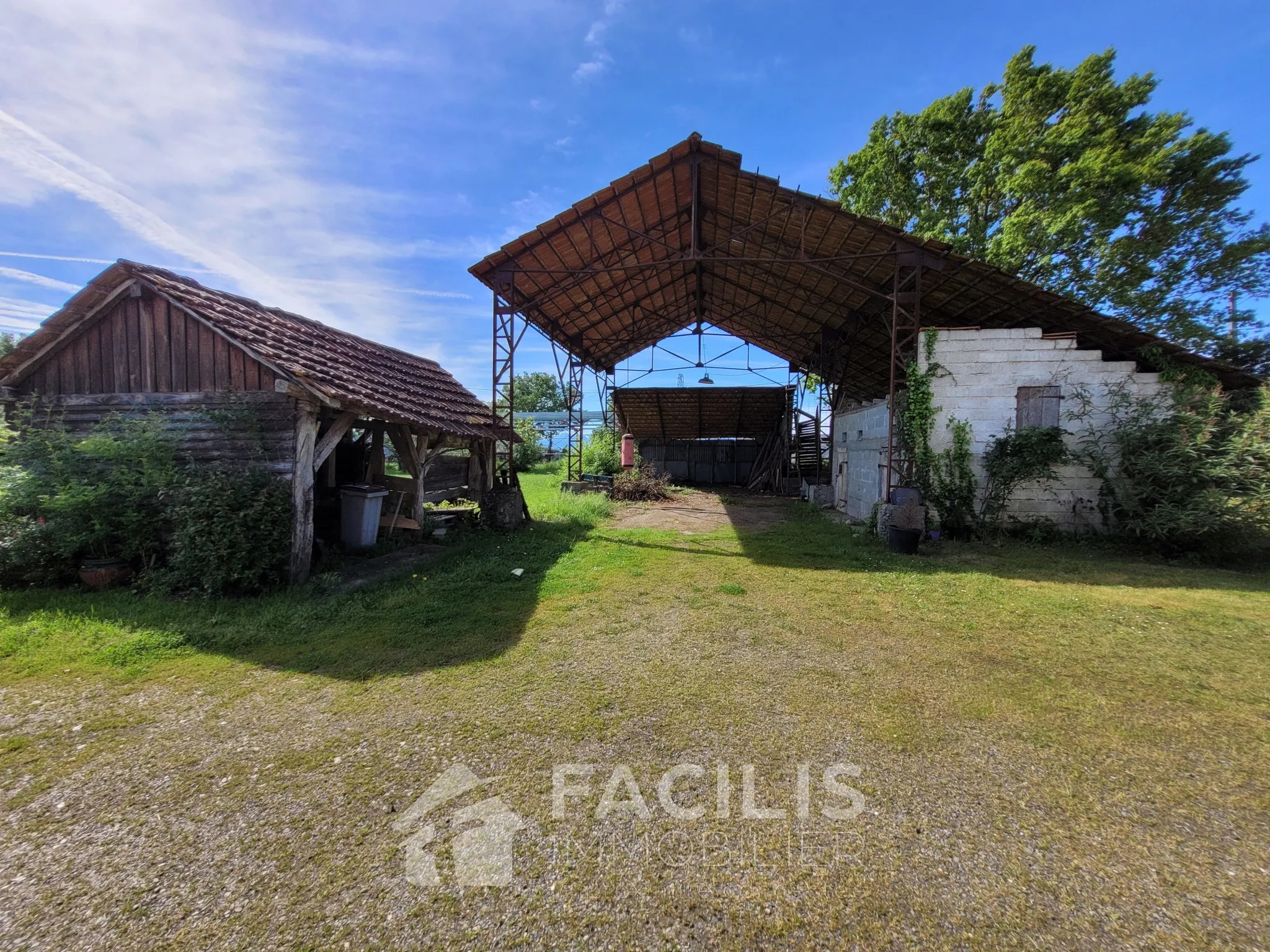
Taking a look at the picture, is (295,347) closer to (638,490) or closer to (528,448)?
(638,490)

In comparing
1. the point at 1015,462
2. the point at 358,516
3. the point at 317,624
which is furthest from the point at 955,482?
the point at 358,516

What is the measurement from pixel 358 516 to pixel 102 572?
279cm

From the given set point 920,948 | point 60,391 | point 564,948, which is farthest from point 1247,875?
point 60,391

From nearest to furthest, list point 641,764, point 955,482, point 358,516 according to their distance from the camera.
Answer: point 641,764 → point 358,516 → point 955,482

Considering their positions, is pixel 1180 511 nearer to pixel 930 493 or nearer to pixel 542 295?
pixel 930 493

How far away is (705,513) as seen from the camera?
529 inches

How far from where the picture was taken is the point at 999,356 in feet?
29.8

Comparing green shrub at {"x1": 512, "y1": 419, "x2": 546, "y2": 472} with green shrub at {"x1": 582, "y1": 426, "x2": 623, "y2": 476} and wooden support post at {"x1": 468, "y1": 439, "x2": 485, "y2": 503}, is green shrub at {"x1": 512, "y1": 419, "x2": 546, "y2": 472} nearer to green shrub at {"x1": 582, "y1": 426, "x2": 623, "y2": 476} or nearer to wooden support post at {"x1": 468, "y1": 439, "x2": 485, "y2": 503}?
green shrub at {"x1": 582, "y1": 426, "x2": 623, "y2": 476}

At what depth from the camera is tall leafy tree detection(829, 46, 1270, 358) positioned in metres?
12.6

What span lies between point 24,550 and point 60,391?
253 cm

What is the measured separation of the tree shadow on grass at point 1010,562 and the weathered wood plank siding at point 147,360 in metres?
7.95

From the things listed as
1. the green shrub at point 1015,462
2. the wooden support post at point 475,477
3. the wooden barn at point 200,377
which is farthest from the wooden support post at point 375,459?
the green shrub at point 1015,462

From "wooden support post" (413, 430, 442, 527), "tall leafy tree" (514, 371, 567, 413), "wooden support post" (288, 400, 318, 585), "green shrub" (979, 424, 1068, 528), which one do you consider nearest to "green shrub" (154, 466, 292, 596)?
"wooden support post" (288, 400, 318, 585)

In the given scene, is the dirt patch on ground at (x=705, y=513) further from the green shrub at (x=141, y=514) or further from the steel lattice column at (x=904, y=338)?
the green shrub at (x=141, y=514)
